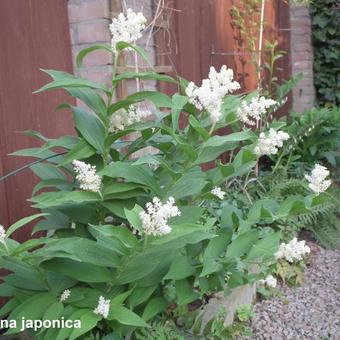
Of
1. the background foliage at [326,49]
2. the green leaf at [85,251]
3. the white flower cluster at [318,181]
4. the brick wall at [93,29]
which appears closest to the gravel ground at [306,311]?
the white flower cluster at [318,181]

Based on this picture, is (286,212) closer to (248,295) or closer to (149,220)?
(149,220)

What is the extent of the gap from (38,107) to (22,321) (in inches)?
41.8

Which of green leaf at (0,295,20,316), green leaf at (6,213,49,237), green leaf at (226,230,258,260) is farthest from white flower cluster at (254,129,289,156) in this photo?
green leaf at (0,295,20,316)

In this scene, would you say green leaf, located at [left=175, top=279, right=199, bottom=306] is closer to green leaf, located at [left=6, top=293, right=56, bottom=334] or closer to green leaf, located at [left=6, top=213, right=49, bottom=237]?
green leaf, located at [left=6, top=293, right=56, bottom=334]

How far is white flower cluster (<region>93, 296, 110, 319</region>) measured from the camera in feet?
4.83

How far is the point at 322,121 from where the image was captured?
469cm

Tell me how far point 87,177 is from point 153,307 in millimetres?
514

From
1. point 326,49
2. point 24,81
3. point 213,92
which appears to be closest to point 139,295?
point 213,92

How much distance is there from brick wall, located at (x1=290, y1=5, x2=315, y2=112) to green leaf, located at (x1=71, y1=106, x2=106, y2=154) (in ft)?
15.9

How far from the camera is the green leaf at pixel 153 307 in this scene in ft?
5.40

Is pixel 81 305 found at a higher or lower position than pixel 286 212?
lower

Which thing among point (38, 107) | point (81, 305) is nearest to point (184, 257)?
point (81, 305)

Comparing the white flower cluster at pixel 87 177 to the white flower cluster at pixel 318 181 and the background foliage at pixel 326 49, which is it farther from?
the background foliage at pixel 326 49

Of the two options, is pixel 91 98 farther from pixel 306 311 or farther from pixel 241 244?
pixel 306 311
